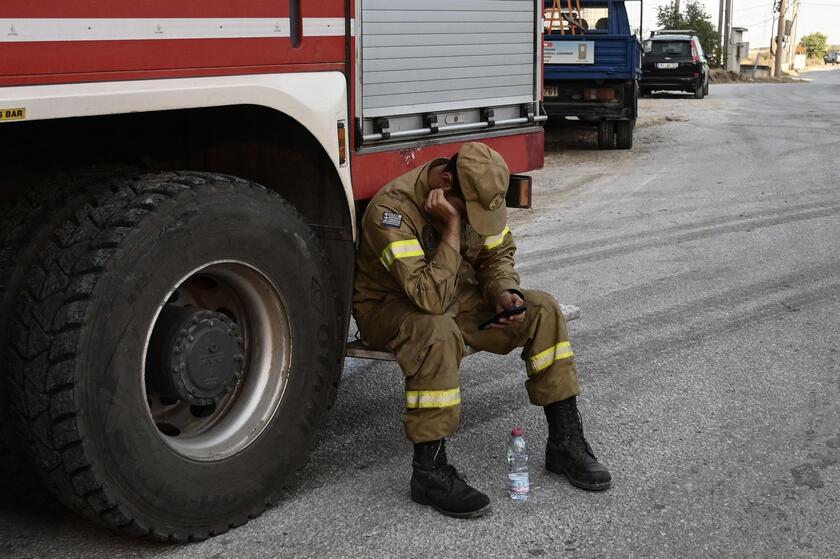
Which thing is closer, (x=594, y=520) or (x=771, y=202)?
(x=594, y=520)

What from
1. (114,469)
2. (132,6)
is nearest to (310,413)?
(114,469)

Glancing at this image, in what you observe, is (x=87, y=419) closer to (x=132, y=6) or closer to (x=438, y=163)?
(x=132, y=6)

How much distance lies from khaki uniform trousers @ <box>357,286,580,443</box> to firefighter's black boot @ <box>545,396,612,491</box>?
0.06 m

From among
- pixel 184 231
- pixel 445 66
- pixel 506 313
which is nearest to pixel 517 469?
pixel 506 313

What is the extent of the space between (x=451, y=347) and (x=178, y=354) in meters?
0.97

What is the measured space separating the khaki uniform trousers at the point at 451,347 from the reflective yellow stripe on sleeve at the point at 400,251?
197 mm

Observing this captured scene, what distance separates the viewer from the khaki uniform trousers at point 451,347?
375cm

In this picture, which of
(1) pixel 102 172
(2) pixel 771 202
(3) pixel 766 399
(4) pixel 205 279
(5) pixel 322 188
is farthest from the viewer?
(2) pixel 771 202

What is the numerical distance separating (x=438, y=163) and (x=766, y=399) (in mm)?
1887

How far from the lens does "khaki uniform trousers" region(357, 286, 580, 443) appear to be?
3752 mm

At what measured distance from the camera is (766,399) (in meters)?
4.86

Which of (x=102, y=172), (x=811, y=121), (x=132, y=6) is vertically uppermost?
(x=132, y=6)

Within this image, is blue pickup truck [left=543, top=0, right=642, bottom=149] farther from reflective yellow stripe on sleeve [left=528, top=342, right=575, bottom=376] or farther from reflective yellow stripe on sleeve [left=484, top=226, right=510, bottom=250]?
reflective yellow stripe on sleeve [left=528, top=342, right=575, bottom=376]

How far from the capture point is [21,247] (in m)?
3.12
